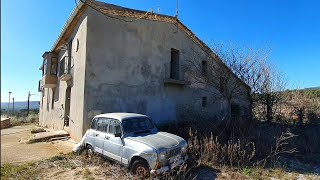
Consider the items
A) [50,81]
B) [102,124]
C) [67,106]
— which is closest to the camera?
[102,124]

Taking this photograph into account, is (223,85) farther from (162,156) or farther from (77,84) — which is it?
(162,156)

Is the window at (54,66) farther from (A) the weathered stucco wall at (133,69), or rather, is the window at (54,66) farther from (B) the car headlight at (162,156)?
(B) the car headlight at (162,156)

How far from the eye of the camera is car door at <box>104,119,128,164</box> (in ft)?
24.3

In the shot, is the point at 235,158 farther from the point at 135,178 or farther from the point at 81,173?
the point at 81,173

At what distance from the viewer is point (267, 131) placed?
12.6m

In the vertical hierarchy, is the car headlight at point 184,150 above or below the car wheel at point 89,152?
above

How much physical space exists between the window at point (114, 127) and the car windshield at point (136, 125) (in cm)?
20

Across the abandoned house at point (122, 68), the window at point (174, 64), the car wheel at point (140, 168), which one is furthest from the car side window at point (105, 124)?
the window at point (174, 64)

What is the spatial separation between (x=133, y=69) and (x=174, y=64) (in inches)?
165

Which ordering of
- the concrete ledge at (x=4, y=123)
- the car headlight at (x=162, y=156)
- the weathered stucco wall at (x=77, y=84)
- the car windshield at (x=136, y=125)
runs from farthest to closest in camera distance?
1. the concrete ledge at (x=4, y=123)
2. the weathered stucco wall at (x=77, y=84)
3. the car windshield at (x=136, y=125)
4. the car headlight at (x=162, y=156)

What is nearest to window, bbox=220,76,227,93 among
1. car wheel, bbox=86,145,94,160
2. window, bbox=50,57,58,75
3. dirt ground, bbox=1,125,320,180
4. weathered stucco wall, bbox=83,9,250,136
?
weathered stucco wall, bbox=83,9,250,136

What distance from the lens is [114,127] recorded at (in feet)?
26.1

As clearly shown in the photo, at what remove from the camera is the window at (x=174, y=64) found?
16.2m

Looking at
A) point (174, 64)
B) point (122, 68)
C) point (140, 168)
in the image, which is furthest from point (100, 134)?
point (174, 64)
